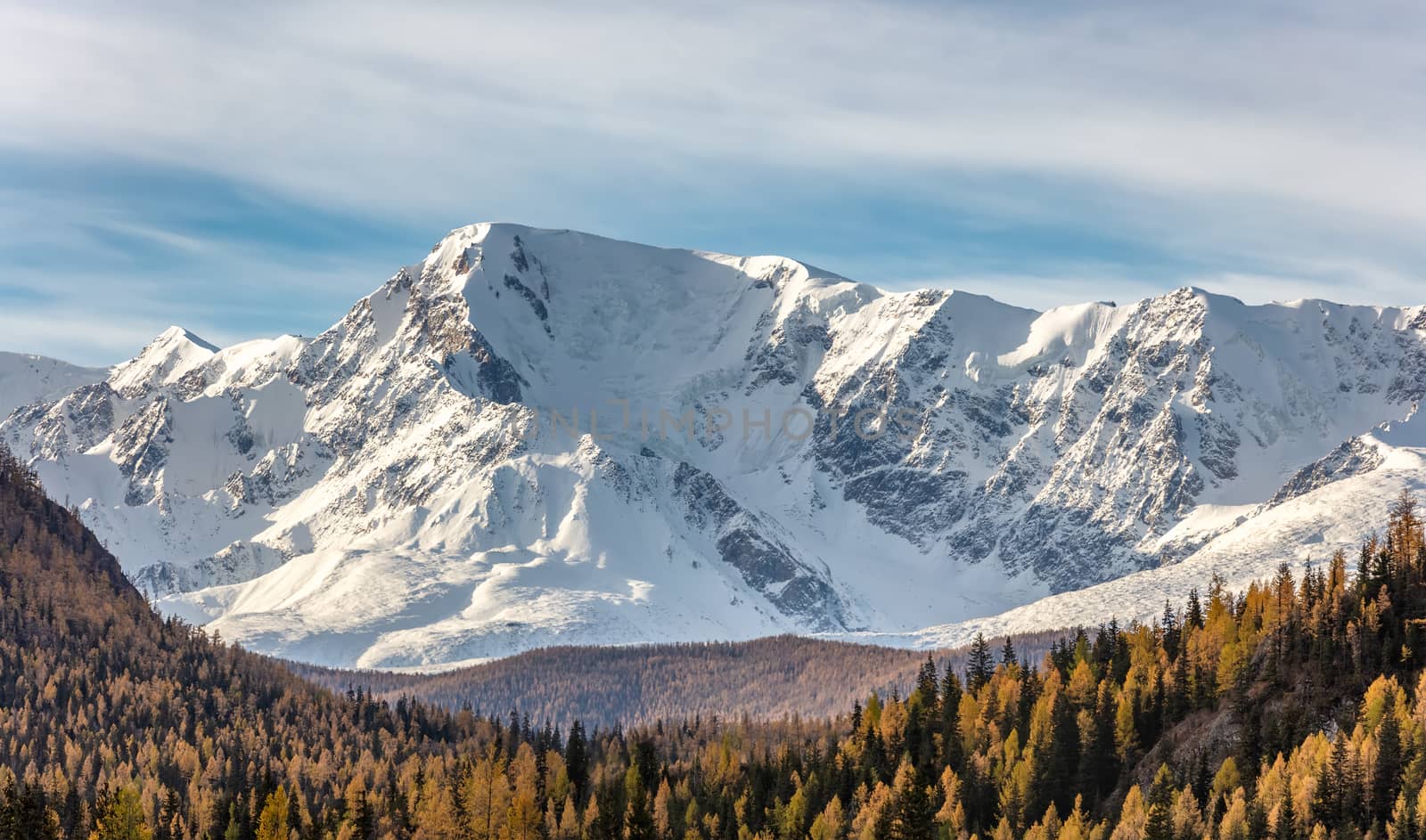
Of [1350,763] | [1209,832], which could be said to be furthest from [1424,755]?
[1209,832]

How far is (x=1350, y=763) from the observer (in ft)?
650

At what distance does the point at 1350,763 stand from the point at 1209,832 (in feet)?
55.2

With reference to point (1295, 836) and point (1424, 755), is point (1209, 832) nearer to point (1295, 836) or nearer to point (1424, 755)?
point (1295, 836)

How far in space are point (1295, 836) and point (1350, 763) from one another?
10.8 meters

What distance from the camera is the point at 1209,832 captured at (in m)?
198

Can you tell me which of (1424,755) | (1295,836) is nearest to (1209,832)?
(1295,836)

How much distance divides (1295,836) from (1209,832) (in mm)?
8918

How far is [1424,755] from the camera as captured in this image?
19725 cm

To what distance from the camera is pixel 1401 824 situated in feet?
615

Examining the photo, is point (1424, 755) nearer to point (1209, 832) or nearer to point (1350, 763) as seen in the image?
point (1350, 763)

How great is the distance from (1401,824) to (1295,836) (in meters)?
10.9
